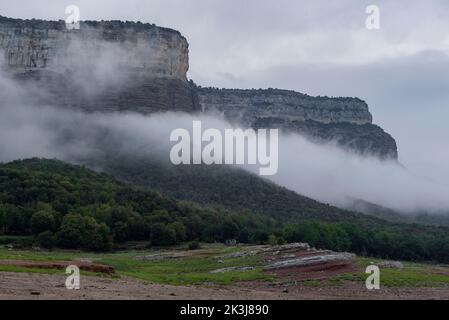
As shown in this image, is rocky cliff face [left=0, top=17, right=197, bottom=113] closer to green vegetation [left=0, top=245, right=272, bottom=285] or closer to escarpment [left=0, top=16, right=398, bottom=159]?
escarpment [left=0, top=16, right=398, bottom=159]

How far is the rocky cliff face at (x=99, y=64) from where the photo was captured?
17250 cm

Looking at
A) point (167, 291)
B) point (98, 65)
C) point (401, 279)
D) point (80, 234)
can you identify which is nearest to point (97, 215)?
point (80, 234)

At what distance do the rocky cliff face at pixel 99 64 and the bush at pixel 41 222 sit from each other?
8434cm

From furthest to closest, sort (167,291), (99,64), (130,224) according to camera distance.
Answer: (99,64), (130,224), (167,291)

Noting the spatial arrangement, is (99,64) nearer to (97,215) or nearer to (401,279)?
(97,215)

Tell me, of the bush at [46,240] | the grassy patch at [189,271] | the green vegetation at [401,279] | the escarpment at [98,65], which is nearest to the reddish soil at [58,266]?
the grassy patch at [189,271]

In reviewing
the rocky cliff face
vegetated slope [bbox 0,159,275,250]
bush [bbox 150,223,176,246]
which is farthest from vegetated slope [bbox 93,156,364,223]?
bush [bbox 150,223,176,246]

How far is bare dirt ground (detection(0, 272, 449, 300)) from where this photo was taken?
30.1 meters

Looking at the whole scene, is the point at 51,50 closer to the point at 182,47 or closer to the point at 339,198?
the point at 182,47

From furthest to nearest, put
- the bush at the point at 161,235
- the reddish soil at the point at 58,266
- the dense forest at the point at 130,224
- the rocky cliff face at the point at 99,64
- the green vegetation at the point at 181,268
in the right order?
the rocky cliff face at the point at 99,64, the bush at the point at 161,235, the dense forest at the point at 130,224, the green vegetation at the point at 181,268, the reddish soil at the point at 58,266

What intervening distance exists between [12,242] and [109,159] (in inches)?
2644

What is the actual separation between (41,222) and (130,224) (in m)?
13.4

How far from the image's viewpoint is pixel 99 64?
18262 cm

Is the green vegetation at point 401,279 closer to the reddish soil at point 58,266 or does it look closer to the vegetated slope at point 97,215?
the reddish soil at point 58,266
